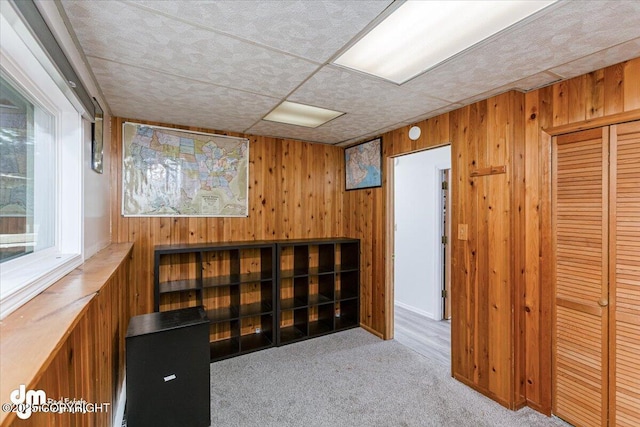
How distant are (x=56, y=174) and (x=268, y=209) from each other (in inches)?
87.0

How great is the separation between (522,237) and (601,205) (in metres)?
0.49

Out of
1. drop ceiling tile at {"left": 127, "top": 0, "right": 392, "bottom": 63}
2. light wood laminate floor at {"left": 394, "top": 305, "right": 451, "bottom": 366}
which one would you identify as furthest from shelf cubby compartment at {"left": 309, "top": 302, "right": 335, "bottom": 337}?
drop ceiling tile at {"left": 127, "top": 0, "right": 392, "bottom": 63}

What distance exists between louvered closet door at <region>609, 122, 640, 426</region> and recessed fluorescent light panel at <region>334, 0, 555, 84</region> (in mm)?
1112

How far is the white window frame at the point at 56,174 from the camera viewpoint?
94 centimetres

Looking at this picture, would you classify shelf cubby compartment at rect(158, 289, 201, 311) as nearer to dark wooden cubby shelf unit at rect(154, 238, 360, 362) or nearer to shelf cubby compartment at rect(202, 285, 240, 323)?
dark wooden cubby shelf unit at rect(154, 238, 360, 362)

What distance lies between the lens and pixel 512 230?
2256mm

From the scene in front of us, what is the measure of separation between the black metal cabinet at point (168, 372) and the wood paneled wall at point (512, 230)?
6.80 feet

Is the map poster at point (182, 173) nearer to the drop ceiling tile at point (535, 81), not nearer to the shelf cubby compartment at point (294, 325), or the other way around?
the shelf cubby compartment at point (294, 325)

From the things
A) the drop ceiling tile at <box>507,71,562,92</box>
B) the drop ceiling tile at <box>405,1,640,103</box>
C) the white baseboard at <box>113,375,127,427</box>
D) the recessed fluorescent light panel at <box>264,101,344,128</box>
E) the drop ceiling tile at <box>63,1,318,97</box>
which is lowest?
the white baseboard at <box>113,375,127,427</box>

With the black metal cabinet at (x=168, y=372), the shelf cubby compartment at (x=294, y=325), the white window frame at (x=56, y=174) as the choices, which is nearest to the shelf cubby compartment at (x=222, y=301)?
the shelf cubby compartment at (x=294, y=325)

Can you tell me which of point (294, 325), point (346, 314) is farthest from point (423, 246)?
point (294, 325)

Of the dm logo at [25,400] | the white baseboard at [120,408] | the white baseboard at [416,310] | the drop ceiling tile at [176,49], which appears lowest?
the white baseboard at [416,310]

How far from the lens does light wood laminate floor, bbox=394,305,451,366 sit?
319cm

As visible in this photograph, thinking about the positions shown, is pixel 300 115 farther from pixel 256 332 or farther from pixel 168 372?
pixel 256 332
